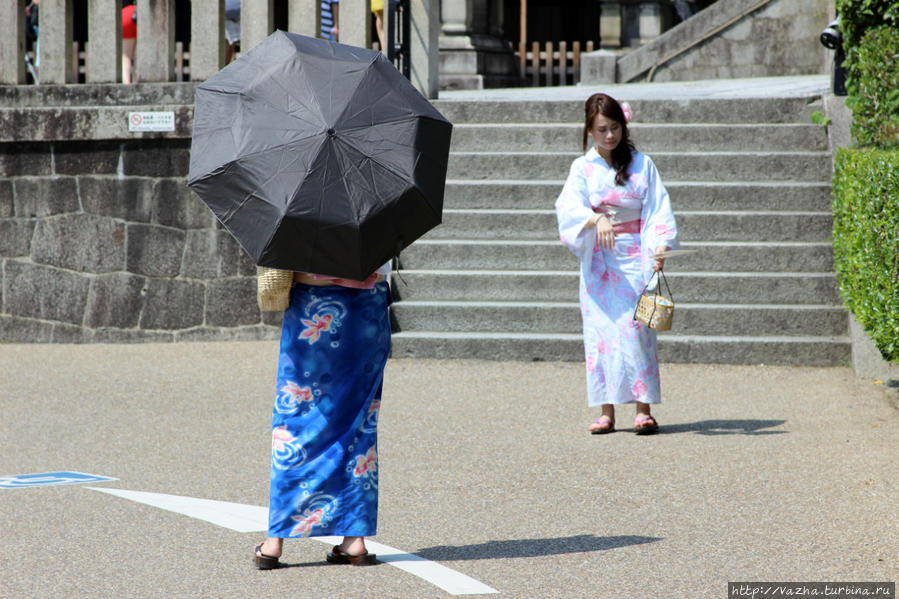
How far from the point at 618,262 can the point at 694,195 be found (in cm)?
312

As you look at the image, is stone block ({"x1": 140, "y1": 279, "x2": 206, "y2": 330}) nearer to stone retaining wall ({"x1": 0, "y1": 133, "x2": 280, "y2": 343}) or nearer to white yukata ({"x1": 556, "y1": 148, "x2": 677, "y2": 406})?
stone retaining wall ({"x1": 0, "y1": 133, "x2": 280, "y2": 343})

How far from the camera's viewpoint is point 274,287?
4.28m

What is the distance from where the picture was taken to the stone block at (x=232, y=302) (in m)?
9.70

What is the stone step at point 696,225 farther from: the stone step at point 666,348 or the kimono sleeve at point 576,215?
the kimono sleeve at point 576,215

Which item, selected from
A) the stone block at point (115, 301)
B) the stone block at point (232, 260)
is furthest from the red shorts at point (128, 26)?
the stone block at point (232, 260)

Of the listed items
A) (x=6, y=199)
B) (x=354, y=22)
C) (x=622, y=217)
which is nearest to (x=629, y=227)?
(x=622, y=217)

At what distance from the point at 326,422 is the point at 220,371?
4.46 metres

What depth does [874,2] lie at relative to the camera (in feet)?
26.7

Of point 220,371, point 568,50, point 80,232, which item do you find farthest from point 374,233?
point 568,50

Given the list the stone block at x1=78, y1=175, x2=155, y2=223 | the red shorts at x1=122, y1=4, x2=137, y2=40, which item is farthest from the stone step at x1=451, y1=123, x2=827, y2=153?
the red shorts at x1=122, y1=4, x2=137, y2=40

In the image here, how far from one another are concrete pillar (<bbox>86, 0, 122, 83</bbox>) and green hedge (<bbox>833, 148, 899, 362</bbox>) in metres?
5.84

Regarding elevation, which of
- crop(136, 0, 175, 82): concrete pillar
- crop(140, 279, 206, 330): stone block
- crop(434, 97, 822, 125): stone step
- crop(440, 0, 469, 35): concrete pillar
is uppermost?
crop(440, 0, 469, 35): concrete pillar

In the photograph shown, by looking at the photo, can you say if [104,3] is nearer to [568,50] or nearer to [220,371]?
[220,371]

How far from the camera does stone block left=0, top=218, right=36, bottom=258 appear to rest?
1021 centimetres
